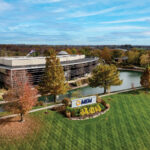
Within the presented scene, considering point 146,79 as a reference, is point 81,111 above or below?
below

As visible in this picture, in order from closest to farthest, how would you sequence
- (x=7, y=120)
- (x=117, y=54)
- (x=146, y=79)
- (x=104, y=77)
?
(x=7, y=120)
(x=104, y=77)
(x=146, y=79)
(x=117, y=54)

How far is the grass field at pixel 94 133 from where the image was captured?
17719 mm

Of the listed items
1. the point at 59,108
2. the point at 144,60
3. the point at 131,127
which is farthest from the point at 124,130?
the point at 144,60

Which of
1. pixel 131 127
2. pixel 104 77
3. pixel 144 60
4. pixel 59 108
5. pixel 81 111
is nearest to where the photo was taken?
pixel 131 127

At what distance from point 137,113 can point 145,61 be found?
232ft

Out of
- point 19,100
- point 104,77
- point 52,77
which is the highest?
point 52,77

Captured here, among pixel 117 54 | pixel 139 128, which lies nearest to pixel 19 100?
pixel 139 128

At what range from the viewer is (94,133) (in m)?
20.4

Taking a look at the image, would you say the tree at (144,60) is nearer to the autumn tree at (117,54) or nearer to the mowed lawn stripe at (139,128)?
the autumn tree at (117,54)

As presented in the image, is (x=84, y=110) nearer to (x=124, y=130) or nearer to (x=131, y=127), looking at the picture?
(x=124, y=130)

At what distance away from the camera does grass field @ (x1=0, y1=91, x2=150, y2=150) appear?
17.7m

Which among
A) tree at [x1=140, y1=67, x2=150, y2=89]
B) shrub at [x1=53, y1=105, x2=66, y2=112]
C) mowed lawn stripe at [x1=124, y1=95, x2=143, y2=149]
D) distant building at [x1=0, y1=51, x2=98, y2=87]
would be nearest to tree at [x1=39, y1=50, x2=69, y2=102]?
shrub at [x1=53, y1=105, x2=66, y2=112]

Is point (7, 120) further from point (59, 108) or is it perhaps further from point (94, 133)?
point (94, 133)

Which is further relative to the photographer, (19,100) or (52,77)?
(52,77)
